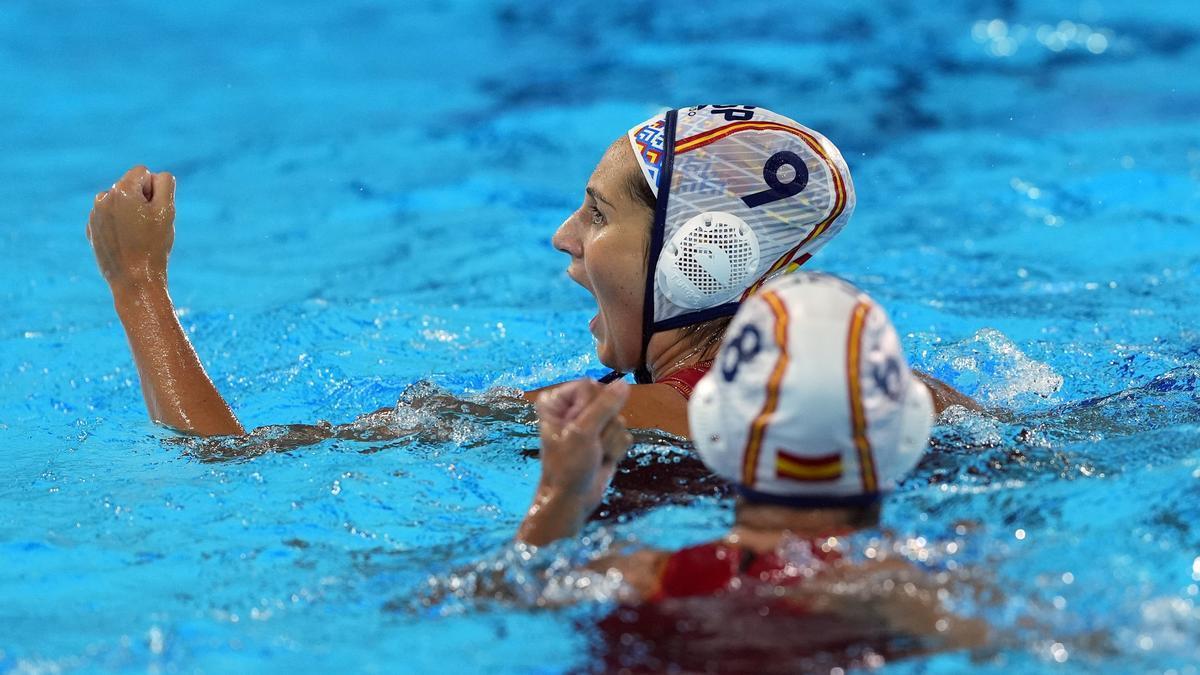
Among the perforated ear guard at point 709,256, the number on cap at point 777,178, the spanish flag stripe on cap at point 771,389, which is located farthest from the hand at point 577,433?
the number on cap at point 777,178

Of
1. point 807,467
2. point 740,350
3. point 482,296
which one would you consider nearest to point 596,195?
point 740,350

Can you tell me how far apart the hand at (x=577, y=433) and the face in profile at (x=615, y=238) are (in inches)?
42.4

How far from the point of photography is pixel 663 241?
352cm

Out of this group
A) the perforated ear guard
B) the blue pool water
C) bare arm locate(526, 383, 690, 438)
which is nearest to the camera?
the blue pool water

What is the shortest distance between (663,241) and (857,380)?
138 cm

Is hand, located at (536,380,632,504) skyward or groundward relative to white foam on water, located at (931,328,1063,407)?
skyward

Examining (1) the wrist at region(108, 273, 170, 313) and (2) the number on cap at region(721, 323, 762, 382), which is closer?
(2) the number on cap at region(721, 323, 762, 382)

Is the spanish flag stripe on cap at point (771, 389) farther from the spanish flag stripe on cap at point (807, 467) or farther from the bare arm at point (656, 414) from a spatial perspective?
the bare arm at point (656, 414)

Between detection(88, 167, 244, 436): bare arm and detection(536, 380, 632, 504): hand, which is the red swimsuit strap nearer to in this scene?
detection(536, 380, 632, 504): hand

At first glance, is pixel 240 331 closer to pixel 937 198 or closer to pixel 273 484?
pixel 273 484

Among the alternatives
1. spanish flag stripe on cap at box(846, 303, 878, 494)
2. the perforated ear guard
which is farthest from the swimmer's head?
spanish flag stripe on cap at box(846, 303, 878, 494)

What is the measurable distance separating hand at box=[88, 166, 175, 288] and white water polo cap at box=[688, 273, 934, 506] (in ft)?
6.26

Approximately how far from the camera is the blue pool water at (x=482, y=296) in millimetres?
2666

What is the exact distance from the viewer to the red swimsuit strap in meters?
3.41
